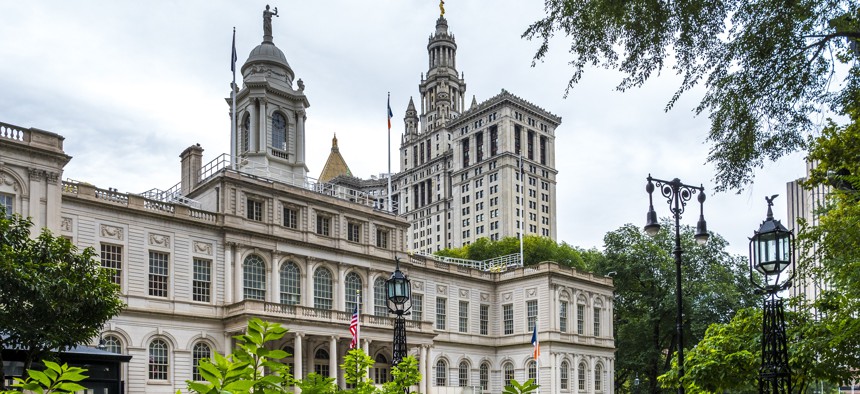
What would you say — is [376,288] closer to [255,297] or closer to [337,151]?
[255,297]

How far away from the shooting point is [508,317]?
61.3 meters

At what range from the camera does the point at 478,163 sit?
141750 mm

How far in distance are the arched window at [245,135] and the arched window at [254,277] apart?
982 centimetres

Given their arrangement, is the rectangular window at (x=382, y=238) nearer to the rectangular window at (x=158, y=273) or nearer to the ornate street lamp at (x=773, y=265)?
the rectangular window at (x=158, y=273)

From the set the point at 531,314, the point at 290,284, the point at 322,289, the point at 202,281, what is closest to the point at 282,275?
the point at 290,284

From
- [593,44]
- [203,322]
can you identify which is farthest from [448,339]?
[593,44]

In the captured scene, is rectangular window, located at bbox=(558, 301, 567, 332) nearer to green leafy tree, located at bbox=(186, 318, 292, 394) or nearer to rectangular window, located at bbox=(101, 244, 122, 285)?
rectangular window, located at bbox=(101, 244, 122, 285)

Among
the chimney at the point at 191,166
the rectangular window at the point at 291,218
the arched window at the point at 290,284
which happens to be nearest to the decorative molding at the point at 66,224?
the chimney at the point at 191,166

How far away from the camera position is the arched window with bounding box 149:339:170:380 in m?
41.6

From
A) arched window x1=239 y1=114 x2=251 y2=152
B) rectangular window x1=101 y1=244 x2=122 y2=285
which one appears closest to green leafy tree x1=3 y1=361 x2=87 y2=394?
rectangular window x1=101 y1=244 x2=122 y2=285

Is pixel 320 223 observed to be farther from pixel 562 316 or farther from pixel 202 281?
pixel 562 316

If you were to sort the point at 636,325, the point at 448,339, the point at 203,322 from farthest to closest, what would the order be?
the point at 636,325, the point at 448,339, the point at 203,322

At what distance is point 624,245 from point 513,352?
13.2 metres

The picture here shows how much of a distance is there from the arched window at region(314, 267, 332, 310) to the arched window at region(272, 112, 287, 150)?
906cm
